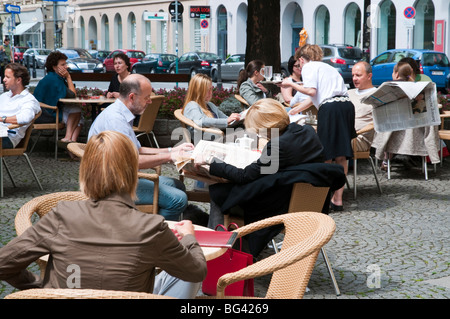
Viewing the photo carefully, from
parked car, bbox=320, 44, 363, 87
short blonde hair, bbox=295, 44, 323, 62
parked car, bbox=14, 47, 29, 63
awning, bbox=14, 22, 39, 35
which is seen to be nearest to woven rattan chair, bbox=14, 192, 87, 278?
short blonde hair, bbox=295, 44, 323, 62

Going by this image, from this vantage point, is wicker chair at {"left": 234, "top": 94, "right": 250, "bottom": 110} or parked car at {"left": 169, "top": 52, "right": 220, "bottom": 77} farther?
parked car at {"left": 169, "top": 52, "right": 220, "bottom": 77}

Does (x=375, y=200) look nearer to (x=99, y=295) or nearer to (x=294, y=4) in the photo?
(x=99, y=295)

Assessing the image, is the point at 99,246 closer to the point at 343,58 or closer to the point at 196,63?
the point at 343,58

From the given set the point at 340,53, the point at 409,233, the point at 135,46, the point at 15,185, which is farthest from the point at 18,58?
the point at 409,233

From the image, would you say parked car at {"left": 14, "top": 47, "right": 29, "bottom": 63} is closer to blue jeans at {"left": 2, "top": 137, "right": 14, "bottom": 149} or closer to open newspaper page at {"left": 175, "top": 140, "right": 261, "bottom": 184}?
blue jeans at {"left": 2, "top": 137, "right": 14, "bottom": 149}

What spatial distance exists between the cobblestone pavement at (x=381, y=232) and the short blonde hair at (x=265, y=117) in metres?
1.07

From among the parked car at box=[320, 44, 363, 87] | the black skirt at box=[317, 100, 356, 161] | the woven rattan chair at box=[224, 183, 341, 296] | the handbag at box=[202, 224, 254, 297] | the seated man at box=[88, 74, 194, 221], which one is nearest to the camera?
the handbag at box=[202, 224, 254, 297]

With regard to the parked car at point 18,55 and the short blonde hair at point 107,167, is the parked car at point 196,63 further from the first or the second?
the short blonde hair at point 107,167

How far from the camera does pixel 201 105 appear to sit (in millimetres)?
7414

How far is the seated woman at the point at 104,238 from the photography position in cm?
260

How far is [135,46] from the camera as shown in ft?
171

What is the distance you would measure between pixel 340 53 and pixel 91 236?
25944 millimetres

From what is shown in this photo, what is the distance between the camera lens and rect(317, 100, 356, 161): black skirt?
24.0ft
